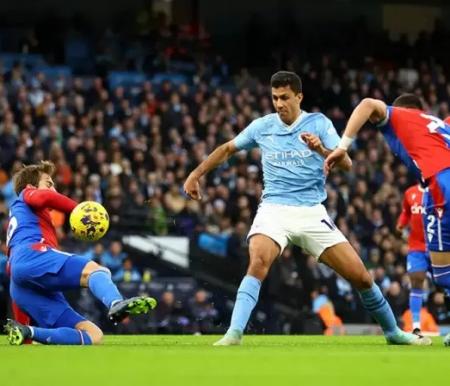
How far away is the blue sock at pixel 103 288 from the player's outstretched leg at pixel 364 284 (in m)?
1.75

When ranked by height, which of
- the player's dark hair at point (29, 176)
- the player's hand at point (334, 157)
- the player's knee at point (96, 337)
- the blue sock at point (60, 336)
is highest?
the player's hand at point (334, 157)

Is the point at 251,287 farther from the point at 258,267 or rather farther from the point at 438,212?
the point at 438,212

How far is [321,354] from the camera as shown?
9406 millimetres

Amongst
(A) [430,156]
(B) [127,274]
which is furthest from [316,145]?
(B) [127,274]

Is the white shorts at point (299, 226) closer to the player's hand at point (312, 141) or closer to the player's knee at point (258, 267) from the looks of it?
the player's knee at point (258, 267)

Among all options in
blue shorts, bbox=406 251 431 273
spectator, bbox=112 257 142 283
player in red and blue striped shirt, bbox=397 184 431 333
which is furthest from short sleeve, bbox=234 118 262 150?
spectator, bbox=112 257 142 283

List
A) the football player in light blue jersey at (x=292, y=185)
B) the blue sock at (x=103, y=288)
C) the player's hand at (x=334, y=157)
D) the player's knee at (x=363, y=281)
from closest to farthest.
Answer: the player's hand at (x=334, y=157)
the blue sock at (x=103, y=288)
the football player in light blue jersey at (x=292, y=185)
the player's knee at (x=363, y=281)

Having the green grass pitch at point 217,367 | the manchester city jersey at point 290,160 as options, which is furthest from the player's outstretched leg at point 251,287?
the green grass pitch at point 217,367

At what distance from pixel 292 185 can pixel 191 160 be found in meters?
12.8

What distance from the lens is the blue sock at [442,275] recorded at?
10734 millimetres

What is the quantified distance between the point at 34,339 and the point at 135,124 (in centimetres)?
1450

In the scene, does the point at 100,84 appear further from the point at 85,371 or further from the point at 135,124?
the point at 85,371

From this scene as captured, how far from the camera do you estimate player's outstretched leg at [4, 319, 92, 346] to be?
10562 millimetres

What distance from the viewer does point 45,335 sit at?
10.6 meters
